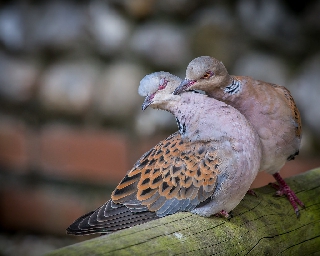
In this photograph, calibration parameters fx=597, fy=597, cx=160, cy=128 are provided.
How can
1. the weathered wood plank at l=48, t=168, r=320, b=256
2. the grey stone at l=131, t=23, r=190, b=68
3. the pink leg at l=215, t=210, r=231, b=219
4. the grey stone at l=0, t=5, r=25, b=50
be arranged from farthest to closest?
1. the grey stone at l=0, t=5, r=25, b=50
2. the grey stone at l=131, t=23, r=190, b=68
3. the pink leg at l=215, t=210, r=231, b=219
4. the weathered wood plank at l=48, t=168, r=320, b=256

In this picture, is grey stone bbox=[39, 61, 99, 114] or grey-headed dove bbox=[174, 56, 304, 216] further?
grey stone bbox=[39, 61, 99, 114]

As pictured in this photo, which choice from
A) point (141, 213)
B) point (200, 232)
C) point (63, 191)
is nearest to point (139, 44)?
point (63, 191)

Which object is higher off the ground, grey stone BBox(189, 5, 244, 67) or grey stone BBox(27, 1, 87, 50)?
grey stone BBox(27, 1, 87, 50)

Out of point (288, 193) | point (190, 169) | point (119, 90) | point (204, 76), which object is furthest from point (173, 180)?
point (119, 90)

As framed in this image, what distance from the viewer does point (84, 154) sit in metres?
3.17

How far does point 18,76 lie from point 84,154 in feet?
1.97

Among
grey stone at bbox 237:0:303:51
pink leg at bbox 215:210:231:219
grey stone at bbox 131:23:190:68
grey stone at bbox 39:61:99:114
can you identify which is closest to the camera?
pink leg at bbox 215:210:231:219

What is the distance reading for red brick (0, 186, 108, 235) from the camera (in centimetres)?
331

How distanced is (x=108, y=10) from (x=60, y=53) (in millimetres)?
390

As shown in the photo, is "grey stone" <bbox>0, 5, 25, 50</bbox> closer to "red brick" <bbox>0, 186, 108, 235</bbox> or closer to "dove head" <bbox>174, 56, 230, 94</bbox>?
"red brick" <bbox>0, 186, 108, 235</bbox>

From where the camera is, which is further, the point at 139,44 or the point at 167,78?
the point at 139,44

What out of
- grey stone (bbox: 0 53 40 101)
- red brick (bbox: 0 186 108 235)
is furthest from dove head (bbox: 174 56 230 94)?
grey stone (bbox: 0 53 40 101)

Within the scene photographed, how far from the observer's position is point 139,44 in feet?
9.96

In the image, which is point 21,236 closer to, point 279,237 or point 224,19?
point 224,19
